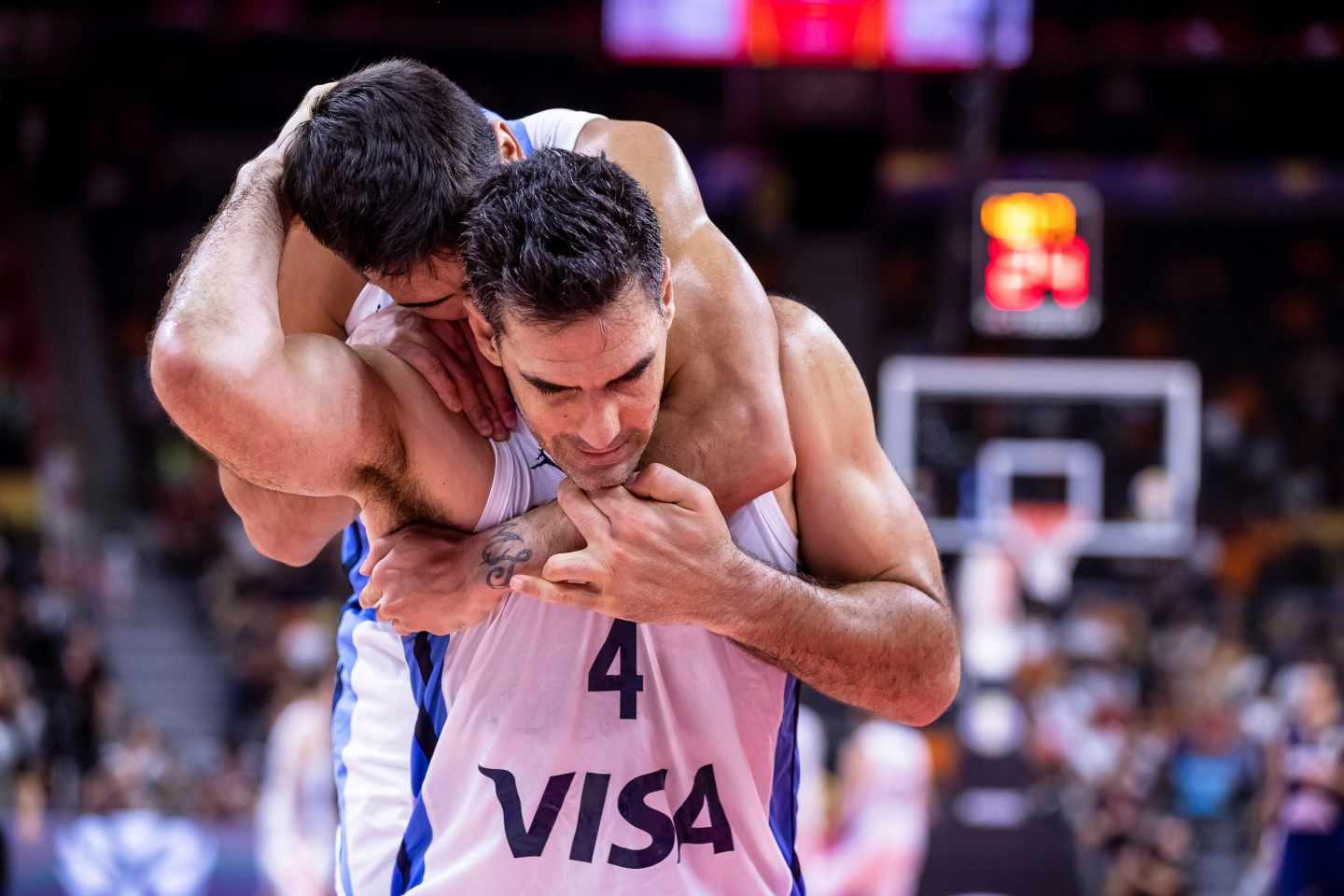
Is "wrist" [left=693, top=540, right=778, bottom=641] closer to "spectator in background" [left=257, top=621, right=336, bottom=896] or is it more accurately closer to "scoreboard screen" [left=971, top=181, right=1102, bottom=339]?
"spectator in background" [left=257, top=621, right=336, bottom=896]

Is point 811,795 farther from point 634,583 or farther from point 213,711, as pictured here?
point 213,711

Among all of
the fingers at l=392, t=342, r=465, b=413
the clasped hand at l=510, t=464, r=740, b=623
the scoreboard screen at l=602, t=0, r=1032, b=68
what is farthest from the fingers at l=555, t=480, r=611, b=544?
the scoreboard screen at l=602, t=0, r=1032, b=68

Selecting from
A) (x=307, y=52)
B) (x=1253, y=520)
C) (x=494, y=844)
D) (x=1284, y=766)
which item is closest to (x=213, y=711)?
(x=307, y=52)

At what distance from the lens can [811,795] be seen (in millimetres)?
7918

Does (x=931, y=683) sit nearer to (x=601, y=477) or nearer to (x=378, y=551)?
(x=601, y=477)

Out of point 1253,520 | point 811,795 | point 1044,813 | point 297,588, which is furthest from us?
point 1253,520

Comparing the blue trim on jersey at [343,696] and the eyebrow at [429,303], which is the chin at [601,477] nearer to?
the eyebrow at [429,303]

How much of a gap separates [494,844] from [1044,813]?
286 inches

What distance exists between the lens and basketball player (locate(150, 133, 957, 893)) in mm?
2367

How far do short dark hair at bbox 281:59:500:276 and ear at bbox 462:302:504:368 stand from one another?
0.36 feet

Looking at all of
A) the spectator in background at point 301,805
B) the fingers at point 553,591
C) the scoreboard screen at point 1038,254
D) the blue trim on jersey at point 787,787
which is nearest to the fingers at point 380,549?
the fingers at point 553,591

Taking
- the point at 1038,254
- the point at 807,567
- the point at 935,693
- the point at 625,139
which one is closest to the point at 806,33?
the point at 1038,254

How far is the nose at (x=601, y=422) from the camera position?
2385mm

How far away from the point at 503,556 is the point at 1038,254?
404 inches
